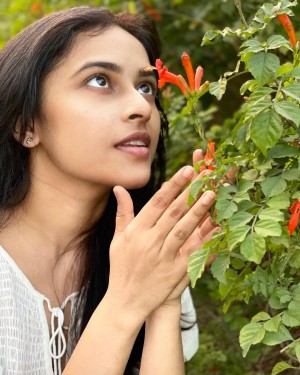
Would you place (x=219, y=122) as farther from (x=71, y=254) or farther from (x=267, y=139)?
(x=267, y=139)

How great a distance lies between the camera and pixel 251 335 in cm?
152

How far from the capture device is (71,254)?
2.62 meters

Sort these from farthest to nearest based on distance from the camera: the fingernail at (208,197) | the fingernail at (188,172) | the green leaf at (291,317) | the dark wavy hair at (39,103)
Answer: the dark wavy hair at (39,103)
the fingernail at (188,172)
the fingernail at (208,197)
the green leaf at (291,317)

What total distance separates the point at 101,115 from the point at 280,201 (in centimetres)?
84

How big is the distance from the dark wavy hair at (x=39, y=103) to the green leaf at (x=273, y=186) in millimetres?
1011

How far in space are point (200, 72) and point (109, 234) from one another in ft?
3.38

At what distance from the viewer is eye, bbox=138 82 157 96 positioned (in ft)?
7.80

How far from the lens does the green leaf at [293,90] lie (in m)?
1.40

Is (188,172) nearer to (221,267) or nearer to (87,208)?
(221,267)

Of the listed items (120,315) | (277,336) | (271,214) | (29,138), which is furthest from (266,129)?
(29,138)

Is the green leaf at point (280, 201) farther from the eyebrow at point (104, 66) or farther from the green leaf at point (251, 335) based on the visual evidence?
the eyebrow at point (104, 66)

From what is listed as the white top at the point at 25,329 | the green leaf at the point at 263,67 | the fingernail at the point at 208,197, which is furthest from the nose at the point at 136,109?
the green leaf at the point at 263,67

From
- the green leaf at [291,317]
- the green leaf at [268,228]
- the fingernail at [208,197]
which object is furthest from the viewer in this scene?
the fingernail at [208,197]

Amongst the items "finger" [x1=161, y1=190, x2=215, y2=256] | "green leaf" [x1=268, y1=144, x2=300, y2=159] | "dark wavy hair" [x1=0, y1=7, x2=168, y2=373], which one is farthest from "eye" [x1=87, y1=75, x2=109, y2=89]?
"green leaf" [x1=268, y1=144, x2=300, y2=159]
